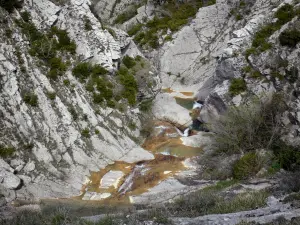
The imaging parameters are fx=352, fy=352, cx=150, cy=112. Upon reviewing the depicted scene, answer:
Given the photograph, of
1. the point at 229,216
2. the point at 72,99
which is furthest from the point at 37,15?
the point at 229,216

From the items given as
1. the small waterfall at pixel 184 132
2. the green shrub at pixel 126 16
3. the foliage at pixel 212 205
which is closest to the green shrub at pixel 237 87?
the small waterfall at pixel 184 132

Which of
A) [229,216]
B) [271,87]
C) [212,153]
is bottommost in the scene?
[212,153]

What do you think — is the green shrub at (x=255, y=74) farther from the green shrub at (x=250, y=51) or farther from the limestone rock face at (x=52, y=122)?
the limestone rock face at (x=52, y=122)

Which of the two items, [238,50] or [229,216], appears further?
[238,50]

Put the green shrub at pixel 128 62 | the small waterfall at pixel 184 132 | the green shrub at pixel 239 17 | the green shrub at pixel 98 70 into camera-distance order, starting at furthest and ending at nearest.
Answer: the green shrub at pixel 239 17, the green shrub at pixel 128 62, the green shrub at pixel 98 70, the small waterfall at pixel 184 132

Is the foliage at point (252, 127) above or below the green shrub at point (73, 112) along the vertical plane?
below

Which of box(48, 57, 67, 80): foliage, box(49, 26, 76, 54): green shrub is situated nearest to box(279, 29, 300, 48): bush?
box(49, 26, 76, 54): green shrub

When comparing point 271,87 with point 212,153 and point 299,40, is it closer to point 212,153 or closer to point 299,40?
point 299,40
